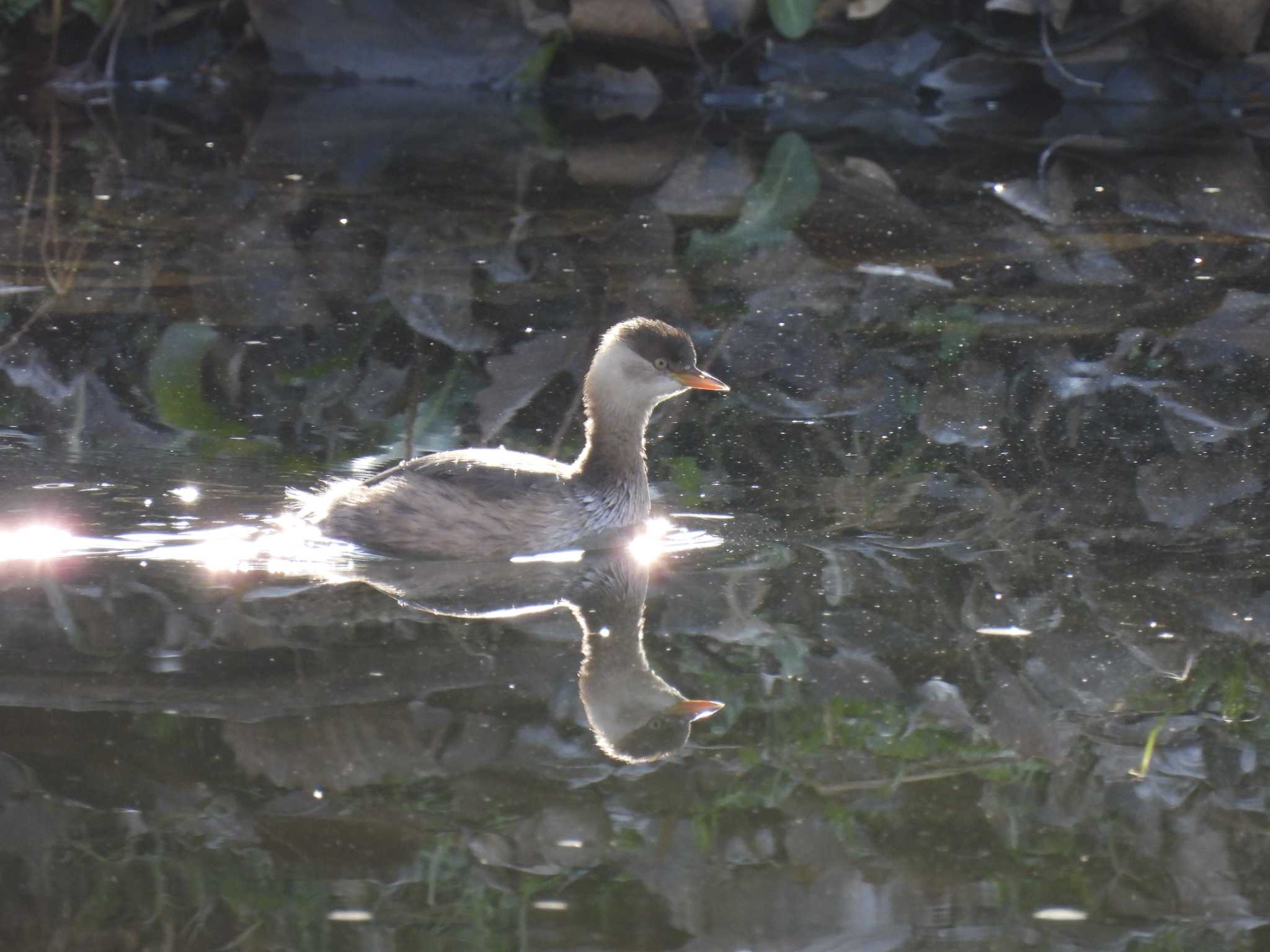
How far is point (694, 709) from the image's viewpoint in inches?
172

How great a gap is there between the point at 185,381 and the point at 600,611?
102 inches

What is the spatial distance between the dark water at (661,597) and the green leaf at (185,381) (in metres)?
0.03

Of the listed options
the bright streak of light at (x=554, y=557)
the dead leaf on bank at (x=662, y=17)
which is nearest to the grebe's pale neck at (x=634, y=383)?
the bright streak of light at (x=554, y=557)

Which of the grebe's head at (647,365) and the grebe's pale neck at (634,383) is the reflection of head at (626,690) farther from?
the grebe's head at (647,365)

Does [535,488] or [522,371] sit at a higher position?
[522,371]

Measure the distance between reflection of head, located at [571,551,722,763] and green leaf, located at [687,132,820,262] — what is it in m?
4.31

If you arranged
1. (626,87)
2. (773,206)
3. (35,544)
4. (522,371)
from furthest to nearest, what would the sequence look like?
(626,87) < (773,206) < (522,371) < (35,544)

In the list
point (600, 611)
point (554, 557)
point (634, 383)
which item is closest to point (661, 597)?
point (600, 611)

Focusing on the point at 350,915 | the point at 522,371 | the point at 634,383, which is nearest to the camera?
the point at 350,915

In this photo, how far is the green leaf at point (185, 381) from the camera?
21.4ft

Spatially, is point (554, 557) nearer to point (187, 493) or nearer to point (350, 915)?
point (187, 493)

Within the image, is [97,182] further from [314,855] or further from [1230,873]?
[1230,873]

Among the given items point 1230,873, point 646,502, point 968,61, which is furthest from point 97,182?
point 1230,873

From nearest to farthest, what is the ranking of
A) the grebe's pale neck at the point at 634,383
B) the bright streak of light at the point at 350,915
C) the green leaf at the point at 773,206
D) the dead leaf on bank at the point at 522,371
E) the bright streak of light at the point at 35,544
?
the bright streak of light at the point at 350,915, the bright streak of light at the point at 35,544, the grebe's pale neck at the point at 634,383, the dead leaf on bank at the point at 522,371, the green leaf at the point at 773,206
